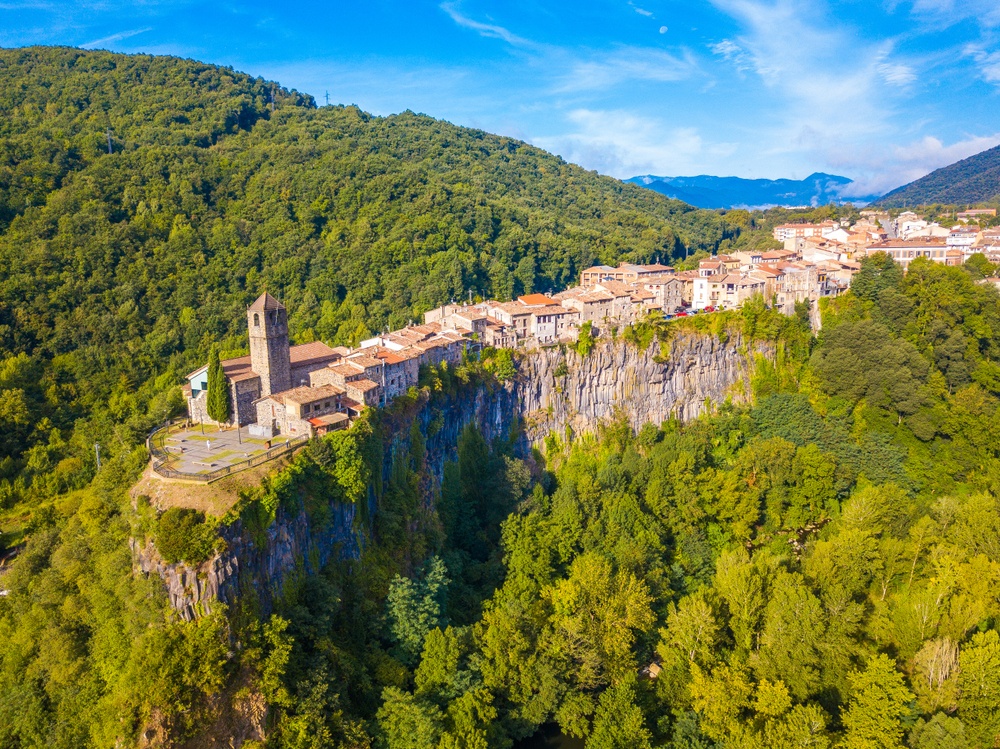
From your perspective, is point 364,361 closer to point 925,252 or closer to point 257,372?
point 257,372

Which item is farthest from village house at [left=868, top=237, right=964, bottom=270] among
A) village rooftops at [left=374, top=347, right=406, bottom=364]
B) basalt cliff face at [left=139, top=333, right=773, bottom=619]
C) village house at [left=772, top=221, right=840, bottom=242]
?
village rooftops at [left=374, top=347, right=406, bottom=364]

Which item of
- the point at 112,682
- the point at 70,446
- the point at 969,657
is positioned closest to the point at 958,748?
the point at 969,657

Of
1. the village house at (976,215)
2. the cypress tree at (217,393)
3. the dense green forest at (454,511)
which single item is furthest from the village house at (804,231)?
the cypress tree at (217,393)

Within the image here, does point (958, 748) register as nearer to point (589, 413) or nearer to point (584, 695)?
point (584, 695)

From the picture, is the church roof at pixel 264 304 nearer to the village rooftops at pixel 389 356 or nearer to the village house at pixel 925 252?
the village rooftops at pixel 389 356

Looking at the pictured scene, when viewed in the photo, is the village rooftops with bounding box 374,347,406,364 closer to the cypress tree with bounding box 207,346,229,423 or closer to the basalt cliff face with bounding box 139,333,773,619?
the basalt cliff face with bounding box 139,333,773,619
